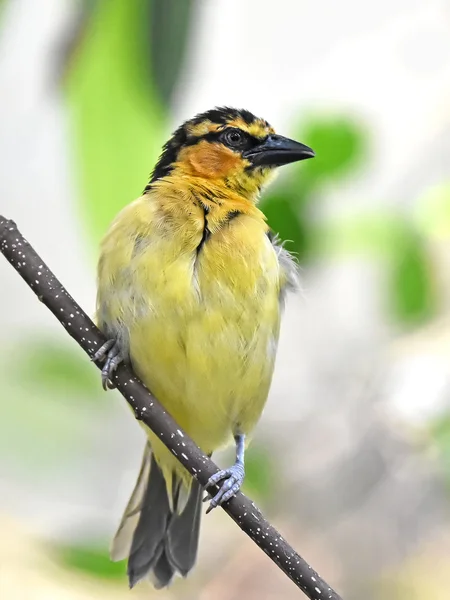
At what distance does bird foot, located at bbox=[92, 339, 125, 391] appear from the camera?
160 centimetres

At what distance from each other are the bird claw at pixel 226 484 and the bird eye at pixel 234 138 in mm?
785

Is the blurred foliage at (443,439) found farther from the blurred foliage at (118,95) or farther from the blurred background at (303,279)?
the blurred foliage at (118,95)

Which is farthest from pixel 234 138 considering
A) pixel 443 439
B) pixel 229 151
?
pixel 443 439

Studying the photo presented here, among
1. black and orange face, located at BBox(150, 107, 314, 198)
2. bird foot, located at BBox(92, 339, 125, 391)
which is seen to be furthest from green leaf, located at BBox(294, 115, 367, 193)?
bird foot, located at BBox(92, 339, 125, 391)

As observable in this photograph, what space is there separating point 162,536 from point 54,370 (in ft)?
1.78

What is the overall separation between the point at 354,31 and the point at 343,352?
1572 mm

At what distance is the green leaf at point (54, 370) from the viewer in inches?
73.4

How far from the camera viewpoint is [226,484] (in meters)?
1.62

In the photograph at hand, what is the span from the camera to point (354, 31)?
154 inches

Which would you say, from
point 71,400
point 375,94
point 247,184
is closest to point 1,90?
point 247,184

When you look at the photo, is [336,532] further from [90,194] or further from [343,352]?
[90,194]

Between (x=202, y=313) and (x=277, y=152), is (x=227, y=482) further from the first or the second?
(x=277, y=152)

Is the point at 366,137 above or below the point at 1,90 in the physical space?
below

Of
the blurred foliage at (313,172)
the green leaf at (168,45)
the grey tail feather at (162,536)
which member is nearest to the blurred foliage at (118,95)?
the green leaf at (168,45)
